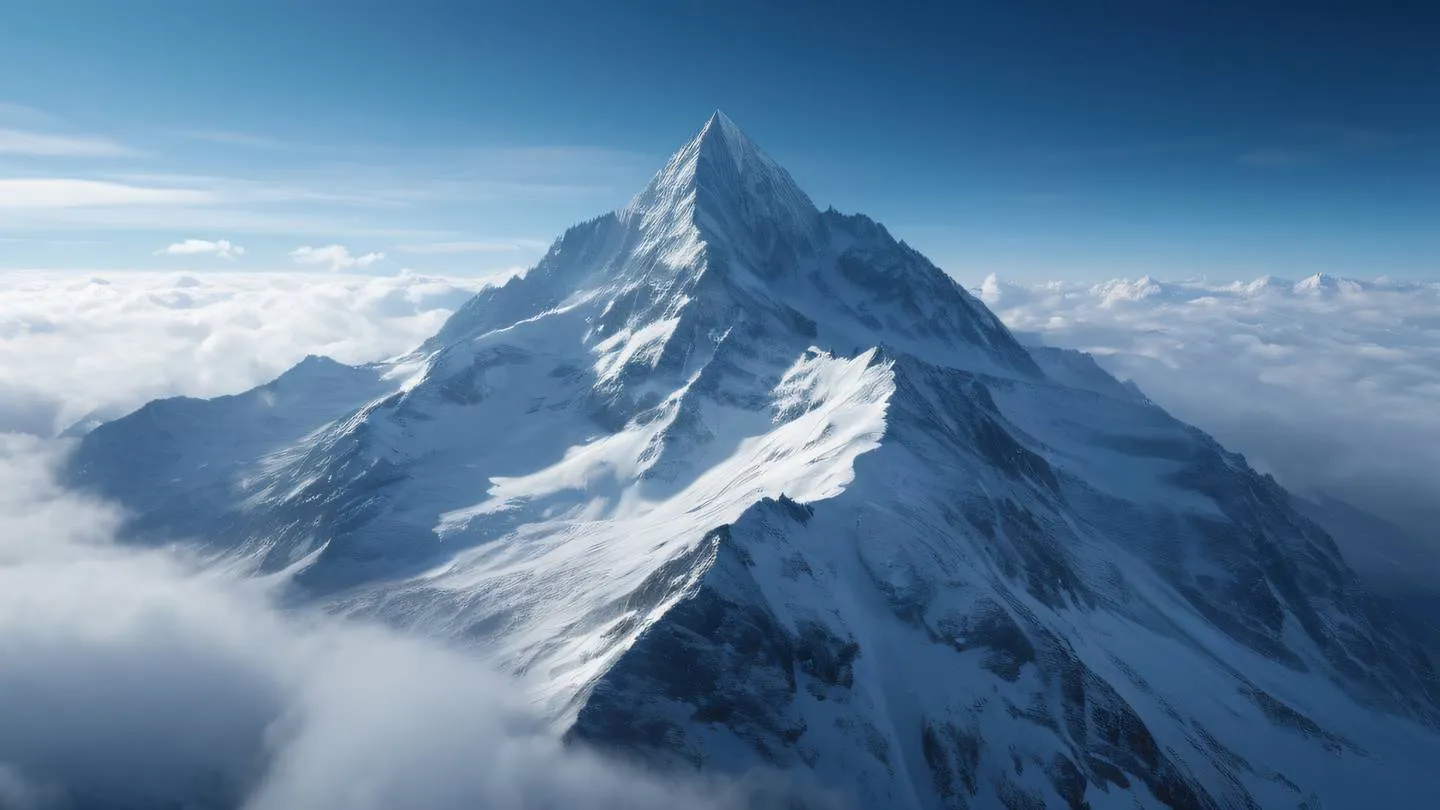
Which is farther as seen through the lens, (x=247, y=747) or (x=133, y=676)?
(x=133, y=676)

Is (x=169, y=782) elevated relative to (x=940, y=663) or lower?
lower

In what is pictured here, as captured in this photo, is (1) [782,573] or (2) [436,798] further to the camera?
(1) [782,573]

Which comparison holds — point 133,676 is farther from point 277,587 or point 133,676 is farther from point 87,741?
point 277,587

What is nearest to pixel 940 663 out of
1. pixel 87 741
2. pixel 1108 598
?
→ pixel 1108 598

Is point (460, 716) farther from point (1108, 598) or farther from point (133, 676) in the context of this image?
point (1108, 598)

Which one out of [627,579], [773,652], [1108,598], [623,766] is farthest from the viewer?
[1108,598]

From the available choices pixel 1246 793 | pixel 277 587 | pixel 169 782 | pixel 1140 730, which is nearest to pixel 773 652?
pixel 1140 730

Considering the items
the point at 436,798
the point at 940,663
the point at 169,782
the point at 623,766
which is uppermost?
the point at 940,663

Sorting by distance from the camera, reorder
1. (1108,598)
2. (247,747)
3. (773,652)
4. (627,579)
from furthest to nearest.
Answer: (1108,598), (627,579), (247,747), (773,652)

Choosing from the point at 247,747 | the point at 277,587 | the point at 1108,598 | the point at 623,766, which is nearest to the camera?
the point at 623,766
